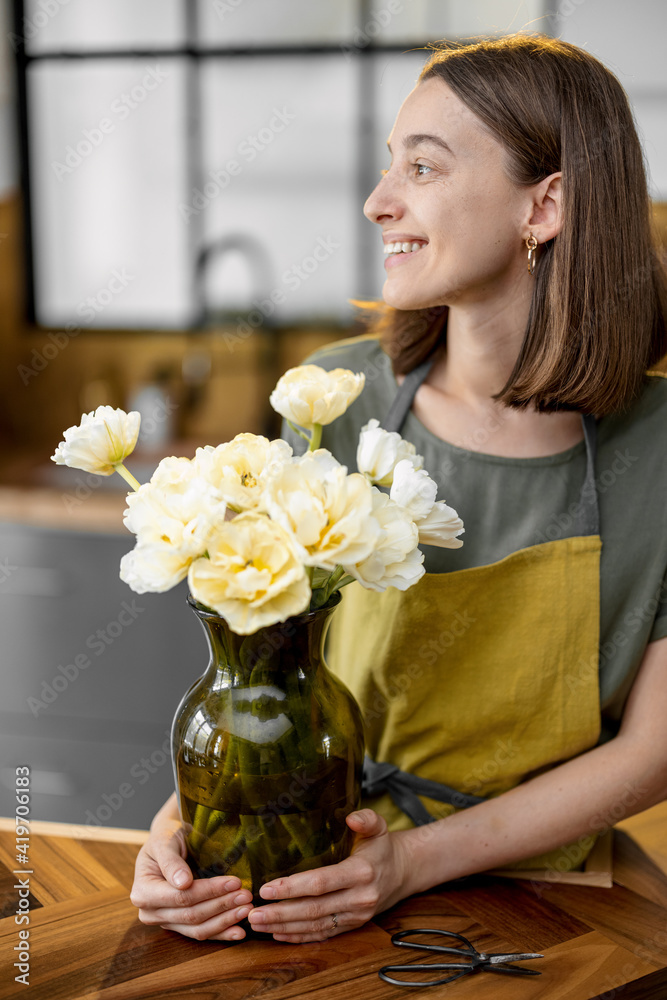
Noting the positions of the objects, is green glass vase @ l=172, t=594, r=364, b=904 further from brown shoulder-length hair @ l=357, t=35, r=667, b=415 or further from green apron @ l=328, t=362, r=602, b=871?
brown shoulder-length hair @ l=357, t=35, r=667, b=415

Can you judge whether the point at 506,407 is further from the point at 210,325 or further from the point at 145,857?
the point at 210,325

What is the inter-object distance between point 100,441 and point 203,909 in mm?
415

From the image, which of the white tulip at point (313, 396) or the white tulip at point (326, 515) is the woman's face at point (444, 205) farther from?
the white tulip at point (326, 515)

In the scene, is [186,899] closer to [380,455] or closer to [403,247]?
[380,455]

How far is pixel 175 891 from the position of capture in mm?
862

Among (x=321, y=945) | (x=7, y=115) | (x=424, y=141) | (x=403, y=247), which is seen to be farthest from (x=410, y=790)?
(x=7, y=115)

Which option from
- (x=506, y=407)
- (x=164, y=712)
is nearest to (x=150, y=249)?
(x=164, y=712)

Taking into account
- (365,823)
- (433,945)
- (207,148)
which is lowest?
Result: (433,945)

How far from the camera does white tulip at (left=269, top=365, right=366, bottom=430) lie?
84cm

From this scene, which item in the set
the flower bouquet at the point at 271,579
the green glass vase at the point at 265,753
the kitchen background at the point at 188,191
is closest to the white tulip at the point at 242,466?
the flower bouquet at the point at 271,579

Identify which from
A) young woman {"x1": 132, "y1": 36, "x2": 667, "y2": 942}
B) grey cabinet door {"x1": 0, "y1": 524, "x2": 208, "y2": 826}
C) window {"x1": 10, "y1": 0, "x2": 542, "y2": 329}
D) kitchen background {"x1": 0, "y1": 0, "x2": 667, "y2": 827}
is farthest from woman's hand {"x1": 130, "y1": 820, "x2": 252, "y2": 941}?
window {"x1": 10, "y1": 0, "x2": 542, "y2": 329}

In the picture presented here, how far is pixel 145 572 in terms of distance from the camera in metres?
0.70

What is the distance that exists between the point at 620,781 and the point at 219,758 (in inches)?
19.7

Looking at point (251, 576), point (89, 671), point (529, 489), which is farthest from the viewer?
point (89, 671)
